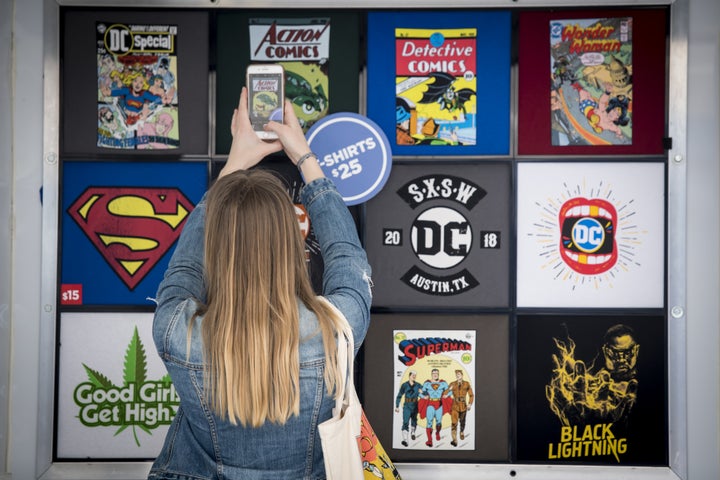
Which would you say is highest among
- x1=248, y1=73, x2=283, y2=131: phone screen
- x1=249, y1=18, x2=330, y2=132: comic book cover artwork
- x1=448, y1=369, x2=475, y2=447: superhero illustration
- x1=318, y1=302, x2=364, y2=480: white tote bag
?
x1=249, y1=18, x2=330, y2=132: comic book cover artwork

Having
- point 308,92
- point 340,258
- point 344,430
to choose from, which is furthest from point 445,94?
point 344,430

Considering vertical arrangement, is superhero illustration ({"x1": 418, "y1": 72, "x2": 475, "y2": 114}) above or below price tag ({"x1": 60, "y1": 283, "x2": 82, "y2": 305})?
above

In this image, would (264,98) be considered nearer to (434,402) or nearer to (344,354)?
(344,354)

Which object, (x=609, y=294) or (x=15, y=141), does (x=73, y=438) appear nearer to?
(x=15, y=141)

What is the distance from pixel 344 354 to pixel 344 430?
21 centimetres

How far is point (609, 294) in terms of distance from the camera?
2436mm

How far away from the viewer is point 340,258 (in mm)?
1785

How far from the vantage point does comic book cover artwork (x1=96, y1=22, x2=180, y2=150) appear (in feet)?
8.03

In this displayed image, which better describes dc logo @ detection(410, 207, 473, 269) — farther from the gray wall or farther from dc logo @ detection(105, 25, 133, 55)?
dc logo @ detection(105, 25, 133, 55)

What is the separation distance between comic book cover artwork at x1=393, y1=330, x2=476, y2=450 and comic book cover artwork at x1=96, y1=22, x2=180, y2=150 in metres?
1.23

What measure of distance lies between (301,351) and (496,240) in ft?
3.71

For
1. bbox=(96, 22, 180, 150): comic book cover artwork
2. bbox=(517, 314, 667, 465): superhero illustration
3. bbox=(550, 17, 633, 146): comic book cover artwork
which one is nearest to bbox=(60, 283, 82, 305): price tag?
bbox=(96, 22, 180, 150): comic book cover artwork

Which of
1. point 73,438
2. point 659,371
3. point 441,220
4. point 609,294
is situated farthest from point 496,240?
point 73,438

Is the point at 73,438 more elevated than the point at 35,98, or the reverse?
the point at 35,98
